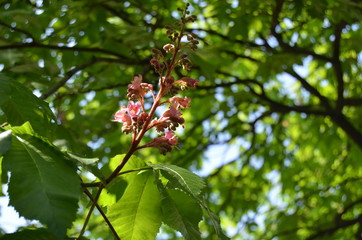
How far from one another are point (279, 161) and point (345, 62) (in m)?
1.34

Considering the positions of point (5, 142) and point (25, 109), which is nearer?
point (5, 142)

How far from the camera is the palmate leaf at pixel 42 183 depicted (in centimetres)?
102

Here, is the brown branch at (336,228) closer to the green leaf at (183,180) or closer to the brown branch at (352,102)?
the brown branch at (352,102)

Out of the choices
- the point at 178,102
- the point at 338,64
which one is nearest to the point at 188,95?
the point at 338,64

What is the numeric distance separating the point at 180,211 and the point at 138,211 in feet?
0.42

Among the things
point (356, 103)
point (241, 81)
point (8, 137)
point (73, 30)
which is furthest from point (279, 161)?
point (8, 137)

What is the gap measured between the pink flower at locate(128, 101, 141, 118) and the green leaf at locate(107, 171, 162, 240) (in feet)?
0.57

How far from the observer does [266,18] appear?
3.79m

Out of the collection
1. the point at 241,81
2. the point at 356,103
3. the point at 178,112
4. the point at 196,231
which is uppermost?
the point at 356,103

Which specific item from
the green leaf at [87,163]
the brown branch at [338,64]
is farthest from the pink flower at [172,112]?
the brown branch at [338,64]

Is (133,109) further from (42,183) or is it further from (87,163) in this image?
(42,183)

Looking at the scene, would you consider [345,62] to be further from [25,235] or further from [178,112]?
[25,235]

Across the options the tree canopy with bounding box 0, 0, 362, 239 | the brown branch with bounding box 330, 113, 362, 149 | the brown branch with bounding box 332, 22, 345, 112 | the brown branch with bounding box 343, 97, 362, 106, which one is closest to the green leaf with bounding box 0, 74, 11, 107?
the tree canopy with bounding box 0, 0, 362, 239

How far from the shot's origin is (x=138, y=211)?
145 cm
